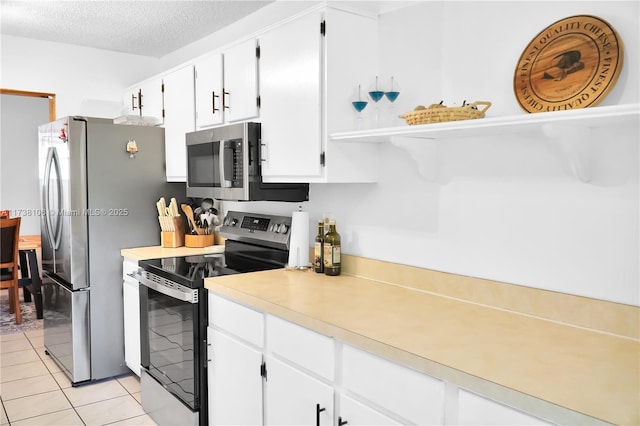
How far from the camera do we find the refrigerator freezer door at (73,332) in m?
3.29

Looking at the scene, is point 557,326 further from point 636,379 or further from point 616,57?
point 616,57

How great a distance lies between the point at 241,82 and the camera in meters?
2.74

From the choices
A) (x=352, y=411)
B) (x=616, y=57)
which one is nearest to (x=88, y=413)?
(x=352, y=411)

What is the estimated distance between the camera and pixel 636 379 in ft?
4.19

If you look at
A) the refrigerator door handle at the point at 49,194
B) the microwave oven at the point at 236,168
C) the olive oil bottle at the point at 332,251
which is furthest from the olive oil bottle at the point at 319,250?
the refrigerator door handle at the point at 49,194

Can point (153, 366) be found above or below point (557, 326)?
below

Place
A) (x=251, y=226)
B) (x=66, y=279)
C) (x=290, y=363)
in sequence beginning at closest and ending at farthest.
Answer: (x=290, y=363)
(x=251, y=226)
(x=66, y=279)

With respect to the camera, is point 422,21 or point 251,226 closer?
point 422,21

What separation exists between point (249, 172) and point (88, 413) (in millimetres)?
1693

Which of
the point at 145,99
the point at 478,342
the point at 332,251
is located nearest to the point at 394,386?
the point at 478,342

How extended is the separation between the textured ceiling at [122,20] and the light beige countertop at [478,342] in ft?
6.25

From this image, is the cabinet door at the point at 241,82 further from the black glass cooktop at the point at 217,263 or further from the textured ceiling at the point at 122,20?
the black glass cooktop at the point at 217,263

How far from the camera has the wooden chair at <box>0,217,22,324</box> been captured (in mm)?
4605

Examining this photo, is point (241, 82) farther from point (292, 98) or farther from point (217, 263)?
point (217, 263)
